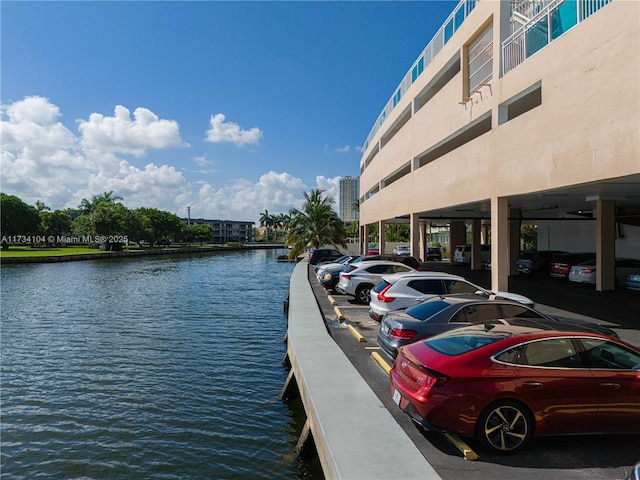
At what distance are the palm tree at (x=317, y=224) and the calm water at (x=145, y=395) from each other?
2620cm

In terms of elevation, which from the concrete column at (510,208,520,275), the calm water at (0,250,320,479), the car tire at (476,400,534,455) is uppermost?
the concrete column at (510,208,520,275)

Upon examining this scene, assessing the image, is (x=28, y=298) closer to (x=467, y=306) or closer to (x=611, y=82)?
(x=467, y=306)

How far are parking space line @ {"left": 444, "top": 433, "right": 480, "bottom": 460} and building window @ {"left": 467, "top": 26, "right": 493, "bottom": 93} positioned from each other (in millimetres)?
14261

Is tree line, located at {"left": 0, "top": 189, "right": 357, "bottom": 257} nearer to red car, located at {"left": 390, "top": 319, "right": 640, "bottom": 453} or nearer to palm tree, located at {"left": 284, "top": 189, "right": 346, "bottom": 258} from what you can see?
palm tree, located at {"left": 284, "top": 189, "right": 346, "bottom": 258}

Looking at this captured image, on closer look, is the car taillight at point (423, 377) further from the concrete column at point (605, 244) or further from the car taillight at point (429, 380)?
the concrete column at point (605, 244)

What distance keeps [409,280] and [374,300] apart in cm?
113

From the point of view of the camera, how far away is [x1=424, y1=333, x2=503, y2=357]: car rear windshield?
5.79 m

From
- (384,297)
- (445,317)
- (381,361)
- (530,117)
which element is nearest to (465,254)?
(530,117)

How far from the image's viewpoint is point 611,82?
32.6ft

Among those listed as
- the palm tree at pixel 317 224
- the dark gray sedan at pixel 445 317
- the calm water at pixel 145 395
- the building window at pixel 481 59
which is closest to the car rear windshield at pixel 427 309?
the dark gray sedan at pixel 445 317

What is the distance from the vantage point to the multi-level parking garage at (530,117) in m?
9.96

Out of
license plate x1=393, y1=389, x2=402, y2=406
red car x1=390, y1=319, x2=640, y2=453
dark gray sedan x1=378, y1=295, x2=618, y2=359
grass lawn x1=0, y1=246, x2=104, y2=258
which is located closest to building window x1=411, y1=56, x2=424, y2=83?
dark gray sedan x1=378, y1=295, x2=618, y2=359

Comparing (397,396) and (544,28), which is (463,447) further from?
(544,28)

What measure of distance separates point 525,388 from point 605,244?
15.8 m
